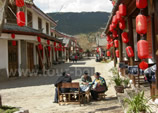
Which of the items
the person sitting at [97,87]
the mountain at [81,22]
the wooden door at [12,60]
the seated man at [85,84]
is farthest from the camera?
the mountain at [81,22]

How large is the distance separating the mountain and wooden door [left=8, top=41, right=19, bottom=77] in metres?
75.4

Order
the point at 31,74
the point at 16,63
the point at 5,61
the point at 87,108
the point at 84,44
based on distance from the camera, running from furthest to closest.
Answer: the point at 84,44 → the point at 31,74 → the point at 16,63 → the point at 5,61 → the point at 87,108

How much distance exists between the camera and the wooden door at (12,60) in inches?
600

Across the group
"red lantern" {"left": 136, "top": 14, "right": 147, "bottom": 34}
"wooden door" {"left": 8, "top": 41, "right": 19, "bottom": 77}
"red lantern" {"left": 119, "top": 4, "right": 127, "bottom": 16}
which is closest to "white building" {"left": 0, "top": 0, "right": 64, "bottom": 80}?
"wooden door" {"left": 8, "top": 41, "right": 19, "bottom": 77}

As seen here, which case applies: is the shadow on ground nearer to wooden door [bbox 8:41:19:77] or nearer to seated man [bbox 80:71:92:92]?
wooden door [bbox 8:41:19:77]

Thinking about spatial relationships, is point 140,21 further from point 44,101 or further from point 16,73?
point 16,73

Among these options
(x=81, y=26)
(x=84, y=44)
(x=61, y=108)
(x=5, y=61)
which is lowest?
(x=61, y=108)

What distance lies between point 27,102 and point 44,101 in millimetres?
701

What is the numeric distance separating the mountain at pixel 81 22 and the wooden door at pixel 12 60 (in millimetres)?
75371

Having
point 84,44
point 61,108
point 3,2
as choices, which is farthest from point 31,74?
point 84,44

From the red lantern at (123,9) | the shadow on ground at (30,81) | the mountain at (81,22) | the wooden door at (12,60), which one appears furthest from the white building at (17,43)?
the mountain at (81,22)

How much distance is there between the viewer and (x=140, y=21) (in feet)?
17.0

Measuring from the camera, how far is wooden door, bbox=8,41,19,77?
15.2 meters

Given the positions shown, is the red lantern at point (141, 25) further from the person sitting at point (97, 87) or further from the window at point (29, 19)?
the window at point (29, 19)
